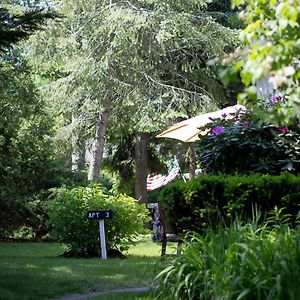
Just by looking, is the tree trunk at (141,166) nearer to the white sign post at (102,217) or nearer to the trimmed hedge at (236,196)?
the white sign post at (102,217)

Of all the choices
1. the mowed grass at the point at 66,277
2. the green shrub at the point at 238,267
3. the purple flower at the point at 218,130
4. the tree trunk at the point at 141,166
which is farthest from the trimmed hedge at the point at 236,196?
the tree trunk at the point at 141,166

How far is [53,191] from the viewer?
1902 cm

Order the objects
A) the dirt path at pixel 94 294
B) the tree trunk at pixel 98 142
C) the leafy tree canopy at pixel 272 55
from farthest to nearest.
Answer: the tree trunk at pixel 98 142 → the dirt path at pixel 94 294 → the leafy tree canopy at pixel 272 55

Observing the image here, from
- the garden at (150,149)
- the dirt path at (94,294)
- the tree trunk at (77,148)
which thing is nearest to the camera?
the garden at (150,149)

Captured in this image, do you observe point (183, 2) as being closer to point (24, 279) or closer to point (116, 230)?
point (116, 230)

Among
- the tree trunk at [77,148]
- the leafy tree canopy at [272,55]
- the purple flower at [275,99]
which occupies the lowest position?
the leafy tree canopy at [272,55]

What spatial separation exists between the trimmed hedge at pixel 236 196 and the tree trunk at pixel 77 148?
46.1 ft

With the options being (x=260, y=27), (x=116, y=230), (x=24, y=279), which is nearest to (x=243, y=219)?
(x=24, y=279)

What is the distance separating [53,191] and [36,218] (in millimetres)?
981

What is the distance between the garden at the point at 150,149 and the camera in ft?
16.7

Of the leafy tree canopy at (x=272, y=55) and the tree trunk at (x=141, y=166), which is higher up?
the tree trunk at (x=141, y=166)

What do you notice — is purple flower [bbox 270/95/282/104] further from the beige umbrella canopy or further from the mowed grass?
the beige umbrella canopy

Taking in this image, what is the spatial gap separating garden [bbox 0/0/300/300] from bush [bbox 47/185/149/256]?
0.10 feet

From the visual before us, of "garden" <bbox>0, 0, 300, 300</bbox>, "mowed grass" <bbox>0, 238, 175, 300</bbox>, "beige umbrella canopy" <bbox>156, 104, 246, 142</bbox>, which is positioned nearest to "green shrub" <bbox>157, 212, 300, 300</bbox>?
"garden" <bbox>0, 0, 300, 300</bbox>
